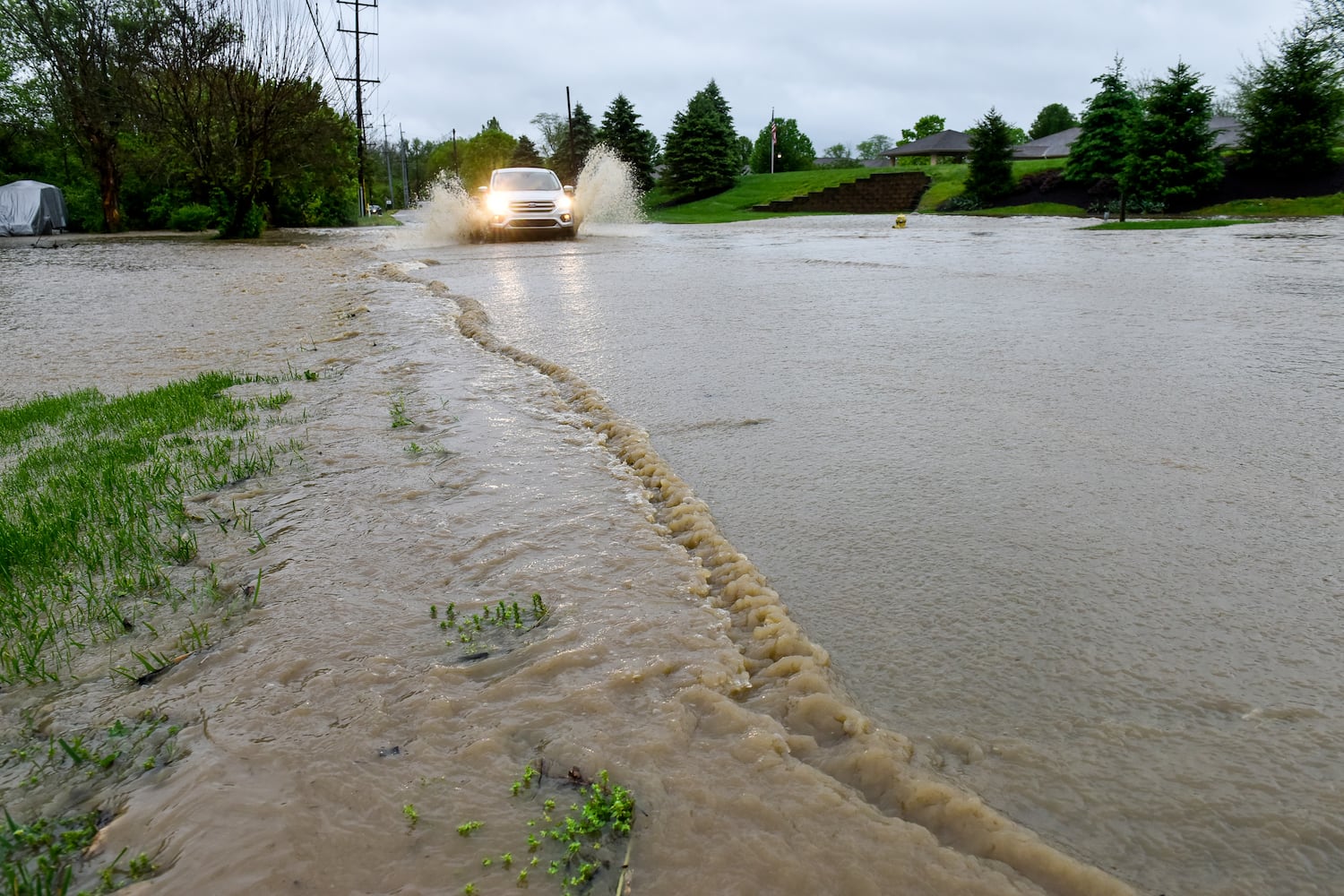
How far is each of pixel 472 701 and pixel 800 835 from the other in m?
0.91

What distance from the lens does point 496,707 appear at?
220 centimetres

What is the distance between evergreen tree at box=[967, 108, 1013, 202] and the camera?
3734cm

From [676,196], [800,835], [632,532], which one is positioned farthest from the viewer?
[676,196]

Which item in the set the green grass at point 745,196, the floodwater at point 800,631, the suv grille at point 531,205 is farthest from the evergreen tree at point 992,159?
the floodwater at point 800,631

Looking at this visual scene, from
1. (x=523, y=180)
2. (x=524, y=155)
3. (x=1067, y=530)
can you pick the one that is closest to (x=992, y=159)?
(x=523, y=180)

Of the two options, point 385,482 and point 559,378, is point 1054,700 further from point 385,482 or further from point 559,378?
point 559,378

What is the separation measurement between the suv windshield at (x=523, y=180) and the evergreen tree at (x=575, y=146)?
1722 inches

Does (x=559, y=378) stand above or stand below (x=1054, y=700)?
above

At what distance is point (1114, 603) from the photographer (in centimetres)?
262

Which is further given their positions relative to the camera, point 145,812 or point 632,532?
point 632,532

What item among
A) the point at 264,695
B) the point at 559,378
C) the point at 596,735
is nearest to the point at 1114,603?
the point at 596,735

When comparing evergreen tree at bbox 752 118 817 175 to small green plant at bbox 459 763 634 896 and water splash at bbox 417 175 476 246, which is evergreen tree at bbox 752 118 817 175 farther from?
small green plant at bbox 459 763 634 896

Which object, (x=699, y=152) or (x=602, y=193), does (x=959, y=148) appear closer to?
(x=699, y=152)

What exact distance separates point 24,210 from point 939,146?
204 feet
